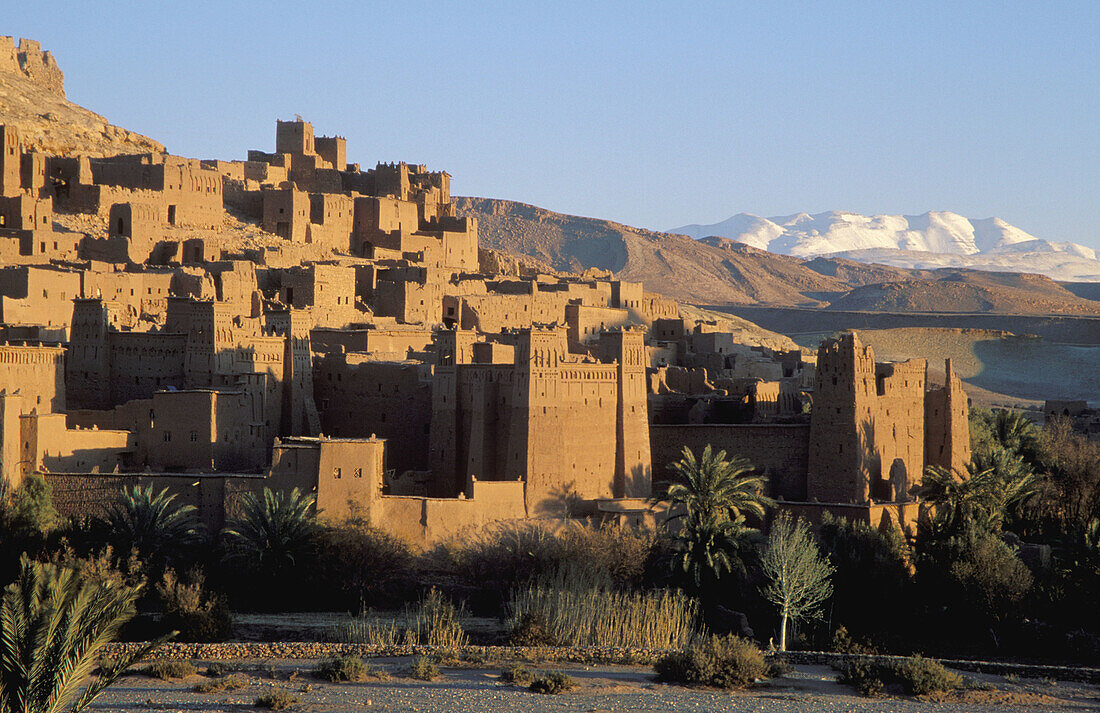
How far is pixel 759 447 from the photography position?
34.0m

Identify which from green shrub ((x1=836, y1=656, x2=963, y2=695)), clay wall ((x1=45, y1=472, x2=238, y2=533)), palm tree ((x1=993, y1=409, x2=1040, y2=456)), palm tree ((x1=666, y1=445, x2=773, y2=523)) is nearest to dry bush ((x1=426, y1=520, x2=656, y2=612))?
palm tree ((x1=666, y1=445, x2=773, y2=523))

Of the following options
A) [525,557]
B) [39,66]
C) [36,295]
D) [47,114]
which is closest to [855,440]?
[525,557]

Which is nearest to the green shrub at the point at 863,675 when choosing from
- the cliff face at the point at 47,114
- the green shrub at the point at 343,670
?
the green shrub at the point at 343,670

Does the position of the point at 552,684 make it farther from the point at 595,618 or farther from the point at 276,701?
the point at 595,618

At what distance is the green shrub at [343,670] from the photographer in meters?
22.9

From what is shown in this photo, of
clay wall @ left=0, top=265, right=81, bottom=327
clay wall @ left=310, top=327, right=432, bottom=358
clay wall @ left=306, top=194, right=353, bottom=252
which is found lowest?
clay wall @ left=310, top=327, right=432, bottom=358

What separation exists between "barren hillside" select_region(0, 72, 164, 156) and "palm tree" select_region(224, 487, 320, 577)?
26541mm

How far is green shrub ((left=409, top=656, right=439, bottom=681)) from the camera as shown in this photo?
23000mm

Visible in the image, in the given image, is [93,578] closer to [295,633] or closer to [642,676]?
[295,633]

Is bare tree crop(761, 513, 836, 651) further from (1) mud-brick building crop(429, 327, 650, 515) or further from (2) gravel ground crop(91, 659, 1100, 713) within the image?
(1) mud-brick building crop(429, 327, 650, 515)

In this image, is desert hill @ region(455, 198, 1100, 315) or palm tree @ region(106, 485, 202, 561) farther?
desert hill @ region(455, 198, 1100, 315)

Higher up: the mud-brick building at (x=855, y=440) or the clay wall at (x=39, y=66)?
the clay wall at (x=39, y=66)

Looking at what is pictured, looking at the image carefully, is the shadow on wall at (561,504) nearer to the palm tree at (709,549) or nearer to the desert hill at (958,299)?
the palm tree at (709,549)

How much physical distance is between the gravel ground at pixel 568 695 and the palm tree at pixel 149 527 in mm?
5650
